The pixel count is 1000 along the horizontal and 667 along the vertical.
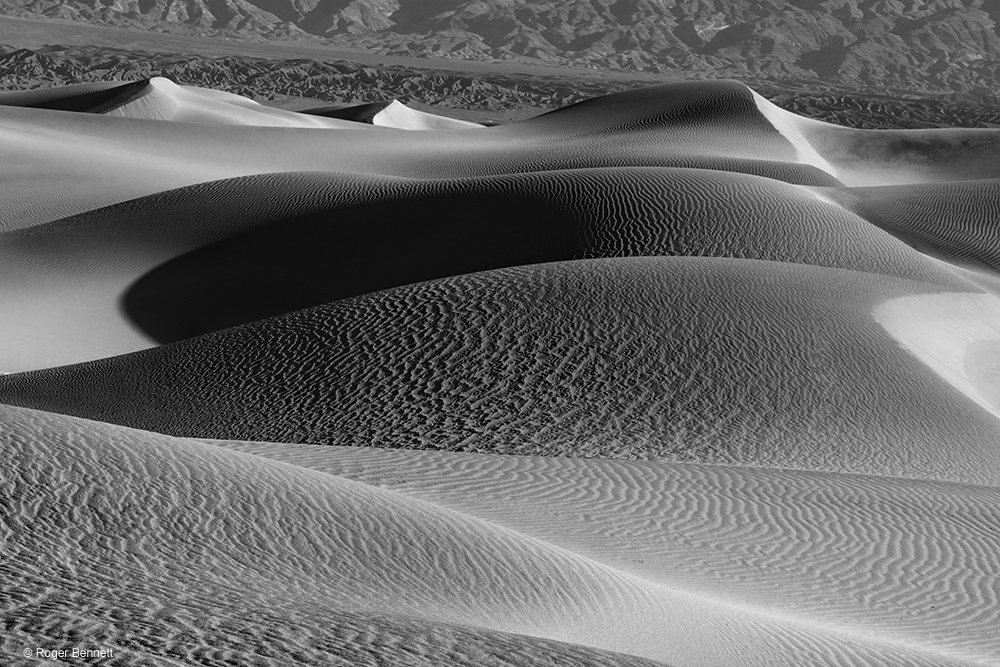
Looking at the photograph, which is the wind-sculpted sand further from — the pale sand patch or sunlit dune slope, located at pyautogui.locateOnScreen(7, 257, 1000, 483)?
the pale sand patch

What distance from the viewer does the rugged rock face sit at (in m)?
105

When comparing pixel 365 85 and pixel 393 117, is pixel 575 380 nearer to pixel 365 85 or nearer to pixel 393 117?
pixel 393 117

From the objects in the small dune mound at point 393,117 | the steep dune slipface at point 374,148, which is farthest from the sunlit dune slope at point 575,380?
the small dune mound at point 393,117

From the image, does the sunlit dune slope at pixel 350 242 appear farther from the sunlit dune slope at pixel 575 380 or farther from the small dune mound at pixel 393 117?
the small dune mound at pixel 393 117

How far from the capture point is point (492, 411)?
1084cm

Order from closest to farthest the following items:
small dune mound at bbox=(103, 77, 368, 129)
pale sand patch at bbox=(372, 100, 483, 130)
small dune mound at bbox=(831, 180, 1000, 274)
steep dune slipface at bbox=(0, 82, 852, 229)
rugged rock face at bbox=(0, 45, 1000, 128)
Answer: small dune mound at bbox=(831, 180, 1000, 274)
steep dune slipface at bbox=(0, 82, 852, 229)
small dune mound at bbox=(103, 77, 368, 129)
pale sand patch at bbox=(372, 100, 483, 130)
rugged rock face at bbox=(0, 45, 1000, 128)

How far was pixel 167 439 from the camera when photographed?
559 centimetres

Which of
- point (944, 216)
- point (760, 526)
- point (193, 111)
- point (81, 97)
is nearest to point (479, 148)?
point (944, 216)

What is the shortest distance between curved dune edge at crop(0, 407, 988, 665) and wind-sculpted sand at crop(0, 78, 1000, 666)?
20mm

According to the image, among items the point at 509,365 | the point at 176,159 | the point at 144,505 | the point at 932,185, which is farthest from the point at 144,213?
the point at 144,505

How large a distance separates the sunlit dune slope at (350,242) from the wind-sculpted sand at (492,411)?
7cm

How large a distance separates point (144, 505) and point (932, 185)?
22.3 m

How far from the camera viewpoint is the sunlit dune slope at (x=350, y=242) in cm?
1789

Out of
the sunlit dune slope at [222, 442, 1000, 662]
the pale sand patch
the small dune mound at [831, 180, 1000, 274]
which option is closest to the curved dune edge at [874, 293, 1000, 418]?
the sunlit dune slope at [222, 442, 1000, 662]
